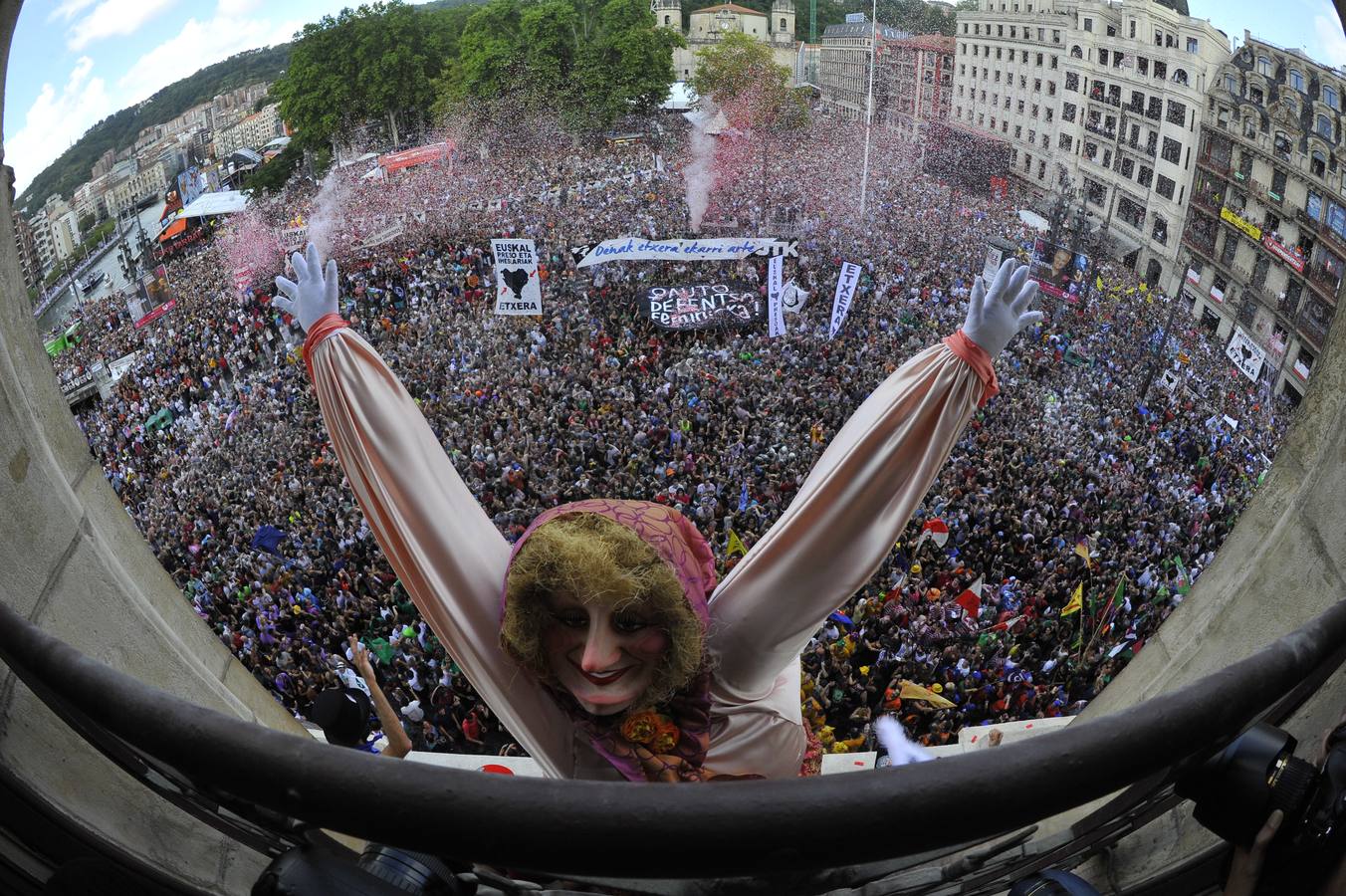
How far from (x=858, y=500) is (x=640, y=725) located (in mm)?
753

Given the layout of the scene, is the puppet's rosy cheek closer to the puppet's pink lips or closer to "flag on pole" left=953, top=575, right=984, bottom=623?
the puppet's pink lips

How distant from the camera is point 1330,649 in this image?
781mm

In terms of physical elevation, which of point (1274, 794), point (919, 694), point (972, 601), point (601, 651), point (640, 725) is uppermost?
point (1274, 794)

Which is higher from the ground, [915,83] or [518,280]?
[915,83]

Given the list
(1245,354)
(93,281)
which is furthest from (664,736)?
(93,281)

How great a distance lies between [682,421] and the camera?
9.95 meters

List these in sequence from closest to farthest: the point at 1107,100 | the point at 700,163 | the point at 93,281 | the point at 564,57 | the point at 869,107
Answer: the point at 93,281 < the point at 1107,100 < the point at 564,57 < the point at 869,107 < the point at 700,163

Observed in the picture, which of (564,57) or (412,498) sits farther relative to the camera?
(564,57)

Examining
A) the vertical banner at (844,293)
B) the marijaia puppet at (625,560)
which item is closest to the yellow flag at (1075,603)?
the vertical banner at (844,293)

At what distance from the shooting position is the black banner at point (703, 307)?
1136 cm

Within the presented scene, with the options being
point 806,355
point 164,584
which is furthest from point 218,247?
point 164,584

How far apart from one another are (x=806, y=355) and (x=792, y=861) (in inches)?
417

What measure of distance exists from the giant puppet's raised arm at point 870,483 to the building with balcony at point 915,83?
10.2m

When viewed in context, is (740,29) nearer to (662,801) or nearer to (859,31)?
(859,31)
